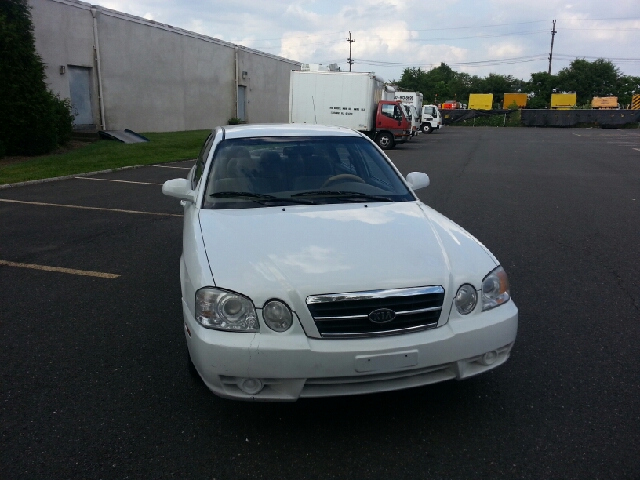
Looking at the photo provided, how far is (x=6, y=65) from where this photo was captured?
1449 centimetres

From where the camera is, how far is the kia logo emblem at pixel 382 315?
2.96 metres

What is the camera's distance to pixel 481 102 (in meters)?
73.6

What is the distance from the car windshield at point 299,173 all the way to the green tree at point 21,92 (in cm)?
1250

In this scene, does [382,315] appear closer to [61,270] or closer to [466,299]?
[466,299]

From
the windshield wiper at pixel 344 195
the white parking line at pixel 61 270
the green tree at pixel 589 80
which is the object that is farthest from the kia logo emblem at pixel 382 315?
the green tree at pixel 589 80

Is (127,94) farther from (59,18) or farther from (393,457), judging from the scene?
(393,457)

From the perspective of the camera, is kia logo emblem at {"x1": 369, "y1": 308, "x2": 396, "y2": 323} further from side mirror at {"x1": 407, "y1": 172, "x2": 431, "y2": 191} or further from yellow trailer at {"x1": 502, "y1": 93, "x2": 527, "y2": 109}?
yellow trailer at {"x1": 502, "y1": 93, "x2": 527, "y2": 109}

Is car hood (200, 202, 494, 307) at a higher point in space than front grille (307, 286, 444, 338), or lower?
higher

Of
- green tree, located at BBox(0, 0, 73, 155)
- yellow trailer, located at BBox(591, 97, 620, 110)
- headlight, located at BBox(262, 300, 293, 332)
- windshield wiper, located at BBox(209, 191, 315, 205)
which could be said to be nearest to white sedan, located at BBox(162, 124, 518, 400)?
headlight, located at BBox(262, 300, 293, 332)

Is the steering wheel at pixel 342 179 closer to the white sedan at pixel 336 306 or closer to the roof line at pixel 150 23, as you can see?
the white sedan at pixel 336 306

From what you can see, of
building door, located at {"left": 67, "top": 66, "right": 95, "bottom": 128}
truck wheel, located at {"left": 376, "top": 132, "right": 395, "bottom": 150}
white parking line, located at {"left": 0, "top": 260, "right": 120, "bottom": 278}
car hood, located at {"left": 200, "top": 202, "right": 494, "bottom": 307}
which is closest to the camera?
car hood, located at {"left": 200, "top": 202, "right": 494, "bottom": 307}

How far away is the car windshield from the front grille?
1.37m

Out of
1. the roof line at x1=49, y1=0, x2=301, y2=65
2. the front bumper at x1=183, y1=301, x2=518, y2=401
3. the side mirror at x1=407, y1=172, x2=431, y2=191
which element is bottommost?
the front bumper at x1=183, y1=301, x2=518, y2=401

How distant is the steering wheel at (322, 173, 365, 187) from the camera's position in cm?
450
